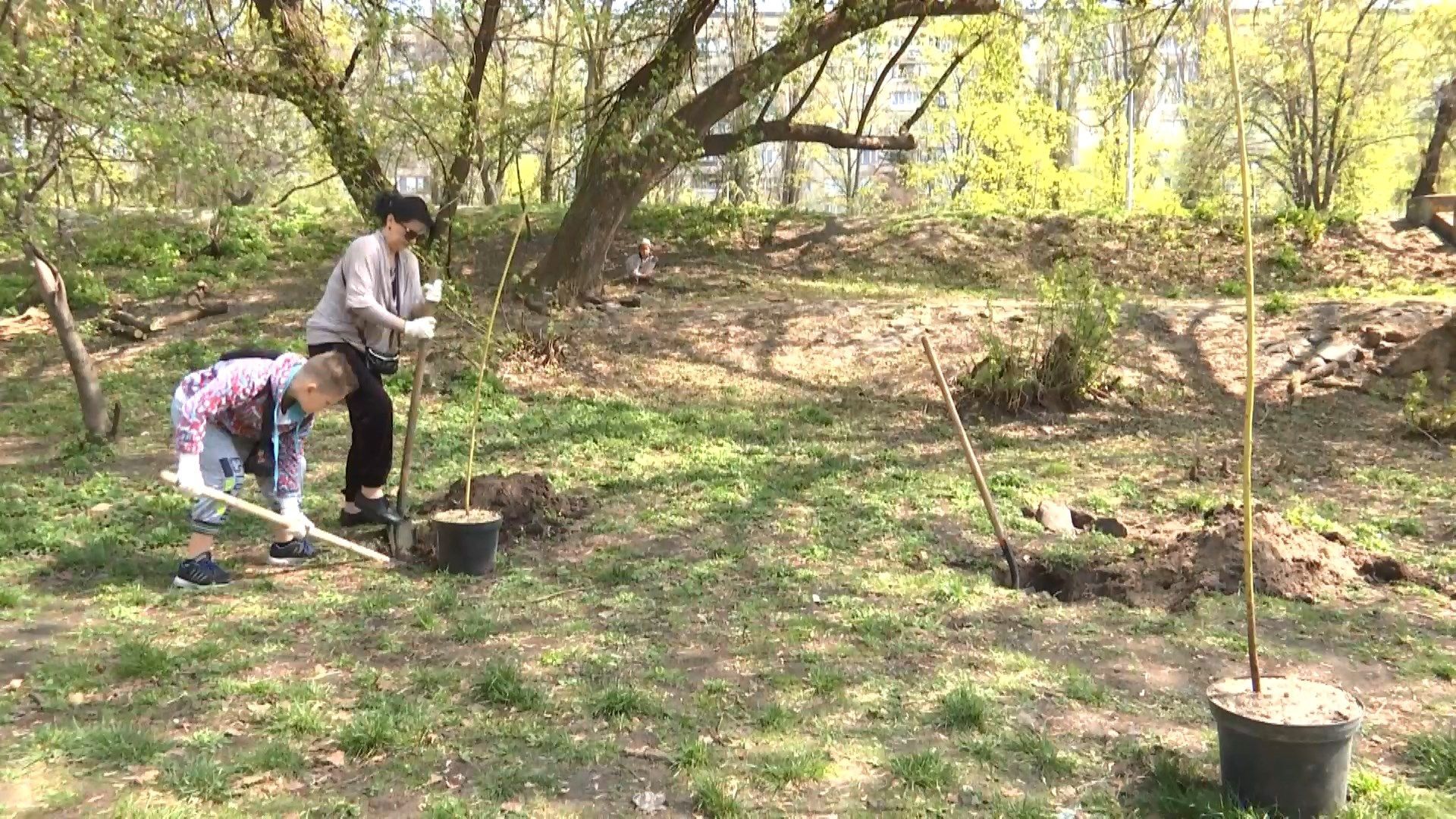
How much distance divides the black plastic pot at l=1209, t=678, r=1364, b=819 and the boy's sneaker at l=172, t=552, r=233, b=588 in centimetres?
403

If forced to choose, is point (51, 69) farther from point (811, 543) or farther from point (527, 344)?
point (811, 543)

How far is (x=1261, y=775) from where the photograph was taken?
2.56 metres

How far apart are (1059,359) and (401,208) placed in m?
5.40

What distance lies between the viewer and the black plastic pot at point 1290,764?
2.48 m

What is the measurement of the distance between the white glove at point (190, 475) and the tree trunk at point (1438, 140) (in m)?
16.7

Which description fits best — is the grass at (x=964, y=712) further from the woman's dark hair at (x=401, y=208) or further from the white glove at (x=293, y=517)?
the woman's dark hair at (x=401, y=208)

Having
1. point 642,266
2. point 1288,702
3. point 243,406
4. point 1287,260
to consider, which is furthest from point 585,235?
point 1287,260

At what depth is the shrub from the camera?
7.65 m

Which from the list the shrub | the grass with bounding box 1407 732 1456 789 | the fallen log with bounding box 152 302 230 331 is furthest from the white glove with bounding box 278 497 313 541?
the fallen log with bounding box 152 302 230 331

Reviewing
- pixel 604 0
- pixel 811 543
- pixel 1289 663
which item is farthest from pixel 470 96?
pixel 1289 663

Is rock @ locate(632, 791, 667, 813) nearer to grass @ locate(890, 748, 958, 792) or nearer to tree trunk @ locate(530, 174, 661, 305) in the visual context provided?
grass @ locate(890, 748, 958, 792)

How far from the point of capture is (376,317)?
15.0ft

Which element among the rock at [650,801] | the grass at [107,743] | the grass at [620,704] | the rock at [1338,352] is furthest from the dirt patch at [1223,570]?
the rock at [1338,352]

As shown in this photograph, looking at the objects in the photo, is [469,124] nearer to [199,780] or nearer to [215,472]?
[215,472]
